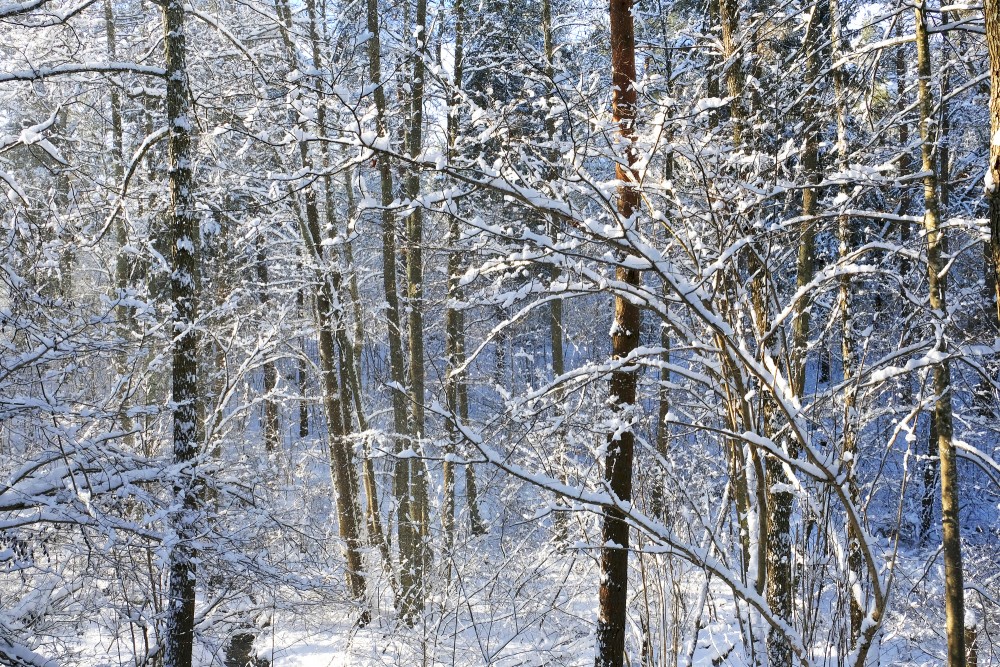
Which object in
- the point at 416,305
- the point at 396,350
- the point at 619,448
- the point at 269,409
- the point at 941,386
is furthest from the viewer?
the point at 269,409

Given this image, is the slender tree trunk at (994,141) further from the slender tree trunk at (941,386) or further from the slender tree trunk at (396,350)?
the slender tree trunk at (396,350)

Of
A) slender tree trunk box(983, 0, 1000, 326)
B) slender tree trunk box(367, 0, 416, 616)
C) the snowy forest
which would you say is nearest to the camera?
slender tree trunk box(983, 0, 1000, 326)

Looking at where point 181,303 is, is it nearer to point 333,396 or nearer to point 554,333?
point 333,396

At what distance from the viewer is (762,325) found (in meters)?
5.54

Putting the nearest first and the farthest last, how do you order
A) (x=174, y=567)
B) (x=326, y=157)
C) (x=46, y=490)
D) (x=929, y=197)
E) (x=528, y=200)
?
Result: (x=528, y=200) < (x=46, y=490) < (x=174, y=567) < (x=929, y=197) < (x=326, y=157)

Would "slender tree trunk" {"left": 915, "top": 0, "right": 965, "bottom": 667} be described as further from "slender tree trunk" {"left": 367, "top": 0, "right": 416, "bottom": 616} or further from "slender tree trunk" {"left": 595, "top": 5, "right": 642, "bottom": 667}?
"slender tree trunk" {"left": 367, "top": 0, "right": 416, "bottom": 616}

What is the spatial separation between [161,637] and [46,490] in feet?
6.90

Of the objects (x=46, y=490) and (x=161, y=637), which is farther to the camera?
(x=161, y=637)

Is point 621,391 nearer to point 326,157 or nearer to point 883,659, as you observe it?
point 326,157

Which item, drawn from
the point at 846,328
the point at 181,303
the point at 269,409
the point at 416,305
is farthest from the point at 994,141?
the point at 269,409

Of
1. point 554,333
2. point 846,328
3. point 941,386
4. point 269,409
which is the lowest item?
point 269,409

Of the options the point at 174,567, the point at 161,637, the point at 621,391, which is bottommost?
the point at 161,637

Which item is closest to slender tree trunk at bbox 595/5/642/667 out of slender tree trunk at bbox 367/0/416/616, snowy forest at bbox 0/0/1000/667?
snowy forest at bbox 0/0/1000/667

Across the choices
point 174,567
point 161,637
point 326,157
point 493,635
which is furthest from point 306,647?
point 326,157
